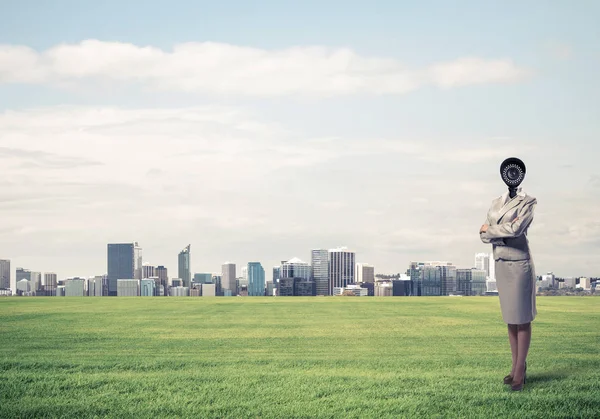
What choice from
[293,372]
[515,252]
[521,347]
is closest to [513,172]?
[515,252]

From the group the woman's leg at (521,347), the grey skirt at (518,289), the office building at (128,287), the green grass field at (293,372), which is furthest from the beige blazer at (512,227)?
the office building at (128,287)

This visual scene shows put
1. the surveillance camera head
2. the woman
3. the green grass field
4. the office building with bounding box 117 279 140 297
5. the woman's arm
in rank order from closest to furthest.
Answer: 1. the green grass field
2. the woman's arm
3. the woman
4. the surveillance camera head
5. the office building with bounding box 117 279 140 297

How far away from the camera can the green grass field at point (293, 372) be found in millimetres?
9250

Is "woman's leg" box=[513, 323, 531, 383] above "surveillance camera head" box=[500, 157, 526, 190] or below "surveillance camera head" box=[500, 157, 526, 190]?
below

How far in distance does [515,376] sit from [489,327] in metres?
11.1

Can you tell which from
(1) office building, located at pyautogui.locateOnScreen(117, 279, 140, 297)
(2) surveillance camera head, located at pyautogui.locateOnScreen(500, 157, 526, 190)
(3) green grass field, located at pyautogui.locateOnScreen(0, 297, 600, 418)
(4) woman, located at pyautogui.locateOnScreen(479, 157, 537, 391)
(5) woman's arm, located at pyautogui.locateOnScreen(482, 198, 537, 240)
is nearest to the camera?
(3) green grass field, located at pyautogui.locateOnScreen(0, 297, 600, 418)

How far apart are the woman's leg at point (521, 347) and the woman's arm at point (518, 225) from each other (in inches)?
54.8

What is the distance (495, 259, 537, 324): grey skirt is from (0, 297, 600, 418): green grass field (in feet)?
3.67

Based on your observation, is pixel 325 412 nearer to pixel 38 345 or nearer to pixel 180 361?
pixel 180 361

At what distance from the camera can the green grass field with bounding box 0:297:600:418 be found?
30.3 feet

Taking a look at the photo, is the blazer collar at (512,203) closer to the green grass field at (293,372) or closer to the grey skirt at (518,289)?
the grey skirt at (518,289)

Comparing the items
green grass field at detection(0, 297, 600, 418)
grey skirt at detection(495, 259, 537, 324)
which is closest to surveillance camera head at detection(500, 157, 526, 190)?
grey skirt at detection(495, 259, 537, 324)

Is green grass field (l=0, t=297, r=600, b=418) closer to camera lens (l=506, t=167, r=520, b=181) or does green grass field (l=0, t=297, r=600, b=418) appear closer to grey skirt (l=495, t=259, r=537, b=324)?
grey skirt (l=495, t=259, r=537, b=324)

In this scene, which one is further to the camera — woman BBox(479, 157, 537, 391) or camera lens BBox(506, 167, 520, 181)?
camera lens BBox(506, 167, 520, 181)
